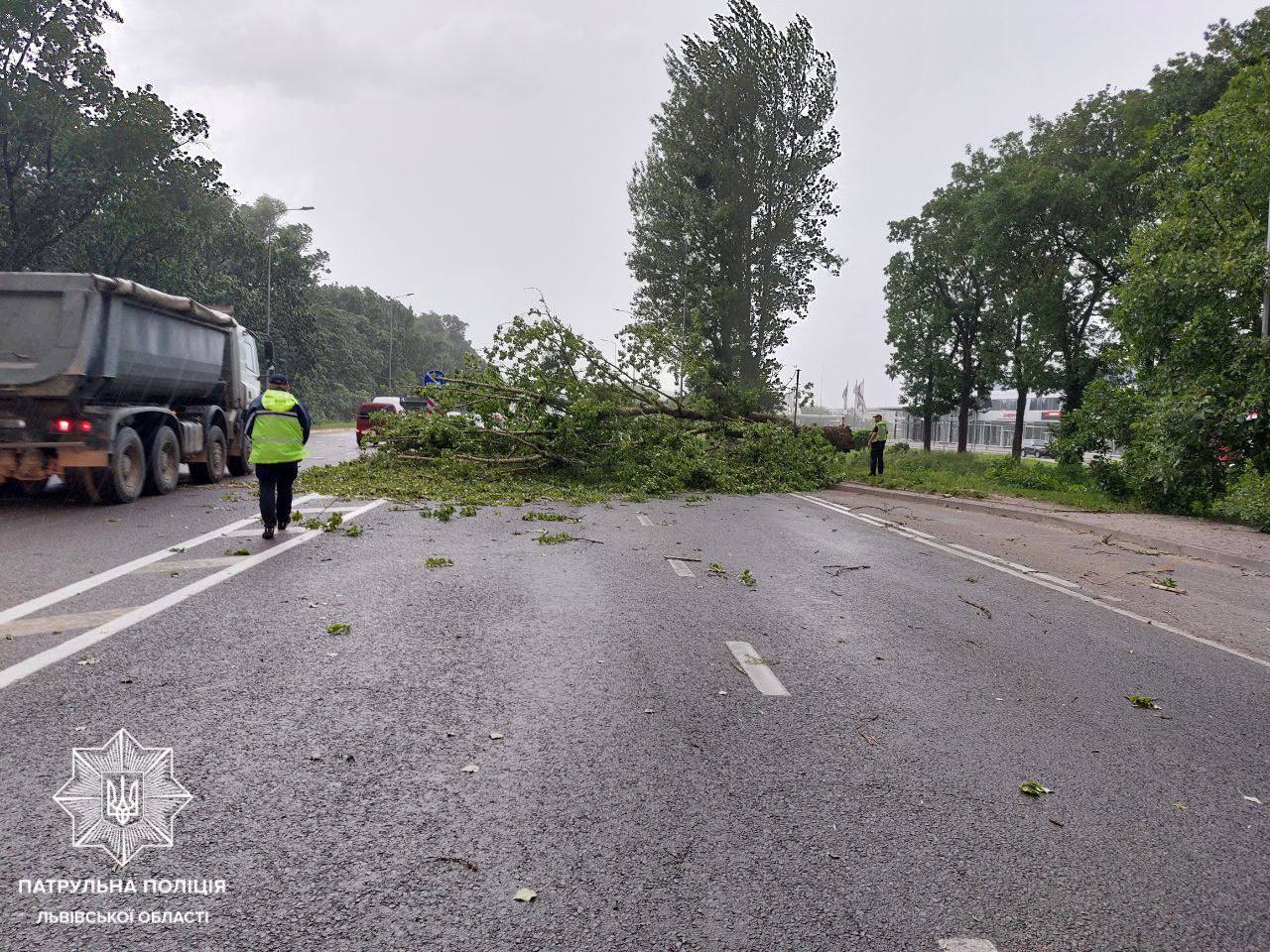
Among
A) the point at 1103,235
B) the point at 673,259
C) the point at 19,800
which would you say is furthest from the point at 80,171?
the point at 1103,235

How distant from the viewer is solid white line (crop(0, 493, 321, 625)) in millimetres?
6008

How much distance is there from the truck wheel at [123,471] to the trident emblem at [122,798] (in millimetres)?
9542

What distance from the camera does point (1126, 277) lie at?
20.2 meters

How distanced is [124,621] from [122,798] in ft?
9.27

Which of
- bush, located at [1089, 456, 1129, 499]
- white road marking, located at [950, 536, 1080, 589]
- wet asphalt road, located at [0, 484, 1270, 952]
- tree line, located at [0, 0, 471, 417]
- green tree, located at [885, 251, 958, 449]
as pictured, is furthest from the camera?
green tree, located at [885, 251, 958, 449]

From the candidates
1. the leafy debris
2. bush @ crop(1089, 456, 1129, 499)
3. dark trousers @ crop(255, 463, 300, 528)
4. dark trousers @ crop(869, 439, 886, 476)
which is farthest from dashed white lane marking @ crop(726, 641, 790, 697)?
dark trousers @ crop(869, 439, 886, 476)

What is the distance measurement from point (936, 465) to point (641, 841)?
33943 millimetres

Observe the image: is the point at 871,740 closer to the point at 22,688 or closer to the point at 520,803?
the point at 520,803

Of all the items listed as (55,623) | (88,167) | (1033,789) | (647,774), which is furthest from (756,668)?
(88,167)

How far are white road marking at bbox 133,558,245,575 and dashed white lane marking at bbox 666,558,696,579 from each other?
13.9 feet

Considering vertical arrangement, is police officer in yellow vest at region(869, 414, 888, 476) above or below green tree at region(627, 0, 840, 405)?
below

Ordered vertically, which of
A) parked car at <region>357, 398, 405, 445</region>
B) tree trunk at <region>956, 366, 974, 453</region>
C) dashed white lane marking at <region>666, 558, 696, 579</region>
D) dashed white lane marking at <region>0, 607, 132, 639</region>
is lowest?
dashed white lane marking at <region>0, 607, 132, 639</region>

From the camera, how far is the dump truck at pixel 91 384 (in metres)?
11.0

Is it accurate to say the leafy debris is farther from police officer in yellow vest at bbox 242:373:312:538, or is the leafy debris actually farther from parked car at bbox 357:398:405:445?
parked car at bbox 357:398:405:445
